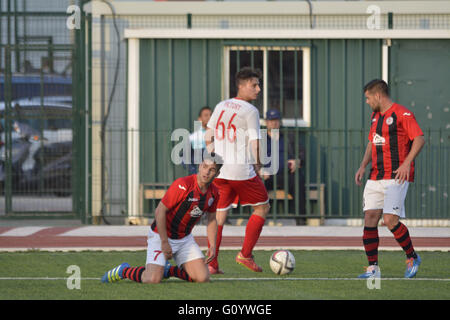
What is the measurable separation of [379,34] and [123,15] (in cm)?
483

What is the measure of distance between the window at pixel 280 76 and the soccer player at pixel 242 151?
7090mm

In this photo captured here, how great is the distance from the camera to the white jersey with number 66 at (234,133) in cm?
969

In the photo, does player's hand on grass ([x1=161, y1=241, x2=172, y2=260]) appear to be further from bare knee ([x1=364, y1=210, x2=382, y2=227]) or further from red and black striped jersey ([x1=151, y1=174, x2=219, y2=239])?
bare knee ([x1=364, y1=210, x2=382, y2=227])

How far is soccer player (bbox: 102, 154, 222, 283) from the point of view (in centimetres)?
825

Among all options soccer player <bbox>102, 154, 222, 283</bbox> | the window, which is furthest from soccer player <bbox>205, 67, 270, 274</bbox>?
the window

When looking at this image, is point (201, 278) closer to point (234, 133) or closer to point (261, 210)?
point (261, 210)

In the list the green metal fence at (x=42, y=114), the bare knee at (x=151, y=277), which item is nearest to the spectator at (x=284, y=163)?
the green metal fence at (x=42, y=114)

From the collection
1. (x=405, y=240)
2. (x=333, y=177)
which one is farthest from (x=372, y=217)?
(x=333, y=177)

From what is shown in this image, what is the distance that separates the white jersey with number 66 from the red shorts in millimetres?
63

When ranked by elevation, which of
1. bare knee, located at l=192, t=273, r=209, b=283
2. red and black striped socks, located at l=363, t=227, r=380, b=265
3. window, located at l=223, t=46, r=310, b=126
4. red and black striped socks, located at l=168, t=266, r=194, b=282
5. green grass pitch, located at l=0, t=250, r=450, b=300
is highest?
window, located at l=223, t=46, r=310, b=126

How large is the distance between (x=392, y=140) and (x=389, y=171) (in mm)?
324

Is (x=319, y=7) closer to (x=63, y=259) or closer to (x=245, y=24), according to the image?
(x=245, y=24)

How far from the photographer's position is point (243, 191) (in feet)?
32.0

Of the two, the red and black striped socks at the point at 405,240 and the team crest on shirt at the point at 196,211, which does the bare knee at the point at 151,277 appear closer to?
the team crest on shirt at the point at 196,211
